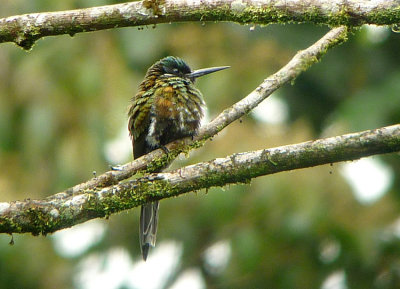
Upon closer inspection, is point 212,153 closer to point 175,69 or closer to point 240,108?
point 175,69

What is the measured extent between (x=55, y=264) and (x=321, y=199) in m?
3.07

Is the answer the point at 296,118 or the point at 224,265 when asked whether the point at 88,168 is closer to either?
the point at 224,265

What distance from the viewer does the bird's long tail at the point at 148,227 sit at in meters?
5.44

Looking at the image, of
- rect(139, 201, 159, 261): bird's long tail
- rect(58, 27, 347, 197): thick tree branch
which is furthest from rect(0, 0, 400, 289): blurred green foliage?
rect(58, 27, 347, 197): thick tree branch

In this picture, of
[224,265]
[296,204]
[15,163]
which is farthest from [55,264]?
[296,204]

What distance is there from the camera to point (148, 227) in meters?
5.52

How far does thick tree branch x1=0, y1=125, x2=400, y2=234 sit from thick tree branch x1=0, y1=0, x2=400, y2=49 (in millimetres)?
598

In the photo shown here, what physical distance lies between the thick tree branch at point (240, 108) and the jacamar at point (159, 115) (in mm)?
147

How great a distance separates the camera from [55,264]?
30.9ft

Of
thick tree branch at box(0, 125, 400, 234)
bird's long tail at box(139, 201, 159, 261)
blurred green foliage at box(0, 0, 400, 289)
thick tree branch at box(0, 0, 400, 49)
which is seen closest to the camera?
thick tree branch at box(0, 125, 400, 234)

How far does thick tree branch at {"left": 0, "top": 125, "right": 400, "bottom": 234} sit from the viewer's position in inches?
148

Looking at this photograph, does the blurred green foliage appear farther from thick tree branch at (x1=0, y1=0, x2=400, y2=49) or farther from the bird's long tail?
thick tree branch at (x1=0, y1=0, x2=400, y2=49)

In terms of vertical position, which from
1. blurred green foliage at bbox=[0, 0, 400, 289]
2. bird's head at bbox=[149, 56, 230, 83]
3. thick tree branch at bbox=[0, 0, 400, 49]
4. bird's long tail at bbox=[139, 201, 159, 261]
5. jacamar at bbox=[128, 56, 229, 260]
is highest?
blurred green foliage at bbox=[0, 0, 400, 289]

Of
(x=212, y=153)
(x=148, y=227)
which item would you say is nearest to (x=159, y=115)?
(x=148, y=227)
